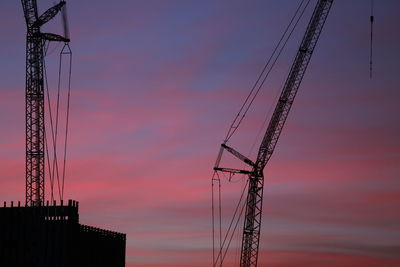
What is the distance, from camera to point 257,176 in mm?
174375

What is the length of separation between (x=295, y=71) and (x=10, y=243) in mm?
83026

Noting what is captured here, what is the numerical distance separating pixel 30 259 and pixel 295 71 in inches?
3261

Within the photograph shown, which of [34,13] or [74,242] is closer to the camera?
[74,242]

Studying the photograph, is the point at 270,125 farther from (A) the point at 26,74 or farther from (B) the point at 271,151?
(A) the point at 26,74

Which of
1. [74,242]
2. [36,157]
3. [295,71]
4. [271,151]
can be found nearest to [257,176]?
[271,151]

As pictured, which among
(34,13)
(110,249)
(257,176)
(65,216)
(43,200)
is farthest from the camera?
(257,176)

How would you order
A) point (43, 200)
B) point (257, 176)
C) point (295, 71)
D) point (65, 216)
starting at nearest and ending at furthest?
point (65, 216) → point (43, 200) → point (295, 71) → point (257, 176)

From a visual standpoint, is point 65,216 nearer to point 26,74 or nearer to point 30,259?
point 30,259

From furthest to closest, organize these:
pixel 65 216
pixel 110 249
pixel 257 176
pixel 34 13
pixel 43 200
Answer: pixel 257 176 → pixel 34 13 → pixel 43 200 → pixel 110 249 → pixel 65 216

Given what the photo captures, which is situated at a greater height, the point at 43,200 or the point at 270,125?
the point at 270,125

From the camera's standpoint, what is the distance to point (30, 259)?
309 ft

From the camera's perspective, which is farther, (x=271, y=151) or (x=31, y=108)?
(x=271, y=151)

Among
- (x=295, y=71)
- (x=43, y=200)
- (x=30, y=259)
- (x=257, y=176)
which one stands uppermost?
(x=295, y=71)

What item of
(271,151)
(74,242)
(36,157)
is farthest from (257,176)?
(74,242)
